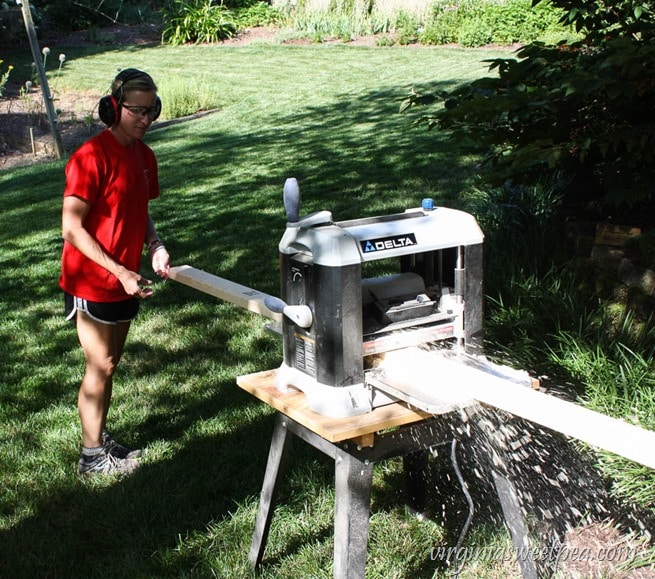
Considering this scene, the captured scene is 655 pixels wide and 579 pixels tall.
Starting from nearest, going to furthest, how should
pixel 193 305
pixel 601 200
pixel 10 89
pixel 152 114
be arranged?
pixel 152 114, pixel 601 200, pixel 193 305, pixel 10 89

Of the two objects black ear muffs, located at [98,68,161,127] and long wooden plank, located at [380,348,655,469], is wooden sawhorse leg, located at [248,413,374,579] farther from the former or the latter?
black ear muffs, located at [98,68,161,127]

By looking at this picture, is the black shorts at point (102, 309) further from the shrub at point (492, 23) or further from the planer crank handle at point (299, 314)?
the shrub at point (492, 23)

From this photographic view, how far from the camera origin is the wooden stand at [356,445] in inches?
94.6

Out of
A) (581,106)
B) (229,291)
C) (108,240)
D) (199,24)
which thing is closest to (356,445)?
(229,291)

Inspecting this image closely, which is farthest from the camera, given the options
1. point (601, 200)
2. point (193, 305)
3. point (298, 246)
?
point (193, 305)

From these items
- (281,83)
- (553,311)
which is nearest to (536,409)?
(553,311)

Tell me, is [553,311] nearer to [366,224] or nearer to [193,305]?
[366,224]

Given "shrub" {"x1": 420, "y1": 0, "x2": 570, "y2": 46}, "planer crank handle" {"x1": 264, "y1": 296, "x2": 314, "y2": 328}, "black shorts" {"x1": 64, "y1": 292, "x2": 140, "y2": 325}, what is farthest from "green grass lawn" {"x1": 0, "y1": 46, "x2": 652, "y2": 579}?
"shrub" {"x1": 420, "y1": 0, "x2": 570, "y2": 46}

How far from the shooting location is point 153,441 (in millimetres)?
3975

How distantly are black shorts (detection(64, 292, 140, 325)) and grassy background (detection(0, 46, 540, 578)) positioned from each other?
2.28 feet

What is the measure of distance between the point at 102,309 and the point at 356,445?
1457 millimetres

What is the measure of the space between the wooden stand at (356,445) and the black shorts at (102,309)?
945 millimetres

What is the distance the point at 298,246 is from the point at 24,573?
5.46 feet

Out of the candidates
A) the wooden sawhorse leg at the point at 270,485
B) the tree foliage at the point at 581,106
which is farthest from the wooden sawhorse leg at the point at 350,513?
the tree foliage at the point at 581,106
